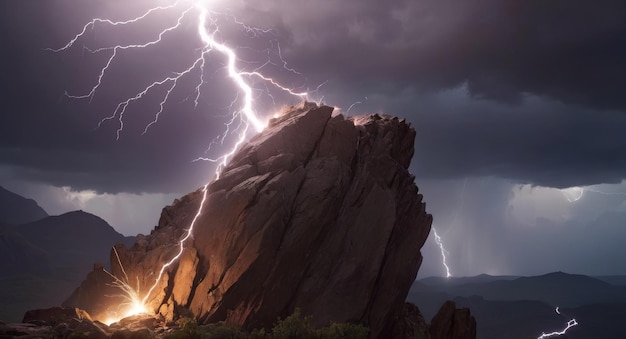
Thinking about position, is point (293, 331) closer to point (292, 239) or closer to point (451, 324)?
point (292, 239)

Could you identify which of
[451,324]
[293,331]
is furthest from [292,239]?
[451,324]

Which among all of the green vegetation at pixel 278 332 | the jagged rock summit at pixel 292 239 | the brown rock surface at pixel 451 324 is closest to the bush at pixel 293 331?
the green vegetation at pixel 278 332

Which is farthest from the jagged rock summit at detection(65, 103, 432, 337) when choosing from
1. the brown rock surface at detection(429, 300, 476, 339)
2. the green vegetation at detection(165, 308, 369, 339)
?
the brown rock surface at detection(429, 300, 476, 339)

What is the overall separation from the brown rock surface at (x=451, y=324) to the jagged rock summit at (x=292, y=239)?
8081 millimetres

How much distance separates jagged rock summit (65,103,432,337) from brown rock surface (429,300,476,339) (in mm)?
8081

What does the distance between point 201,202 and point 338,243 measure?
14.9 metres

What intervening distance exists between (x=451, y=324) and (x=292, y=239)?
A: 26547 millimetres

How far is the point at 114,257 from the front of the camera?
5188cm

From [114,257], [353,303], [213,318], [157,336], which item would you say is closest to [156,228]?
[114,257]

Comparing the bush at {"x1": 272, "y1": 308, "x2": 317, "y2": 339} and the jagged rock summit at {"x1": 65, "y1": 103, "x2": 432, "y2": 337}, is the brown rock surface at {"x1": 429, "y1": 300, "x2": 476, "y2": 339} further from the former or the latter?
the bush at {"x1": 272, "y1": 308, "x2": 317, "y2": 339}

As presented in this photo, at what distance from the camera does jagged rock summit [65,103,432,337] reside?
4528 centimetres

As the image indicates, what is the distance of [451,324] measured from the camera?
6025 centimetres

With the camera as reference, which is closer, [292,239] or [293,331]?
[293,331]

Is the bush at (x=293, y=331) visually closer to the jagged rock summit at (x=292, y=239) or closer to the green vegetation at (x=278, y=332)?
the green vegetation at (x=278, y=332)
